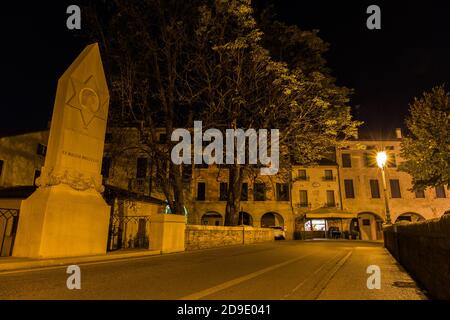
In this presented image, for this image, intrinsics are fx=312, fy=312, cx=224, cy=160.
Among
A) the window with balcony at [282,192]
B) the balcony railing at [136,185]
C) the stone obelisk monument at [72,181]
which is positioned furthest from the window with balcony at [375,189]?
the stone obelisk monument at [72,181]

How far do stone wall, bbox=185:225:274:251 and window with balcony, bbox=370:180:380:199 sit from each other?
20.0m

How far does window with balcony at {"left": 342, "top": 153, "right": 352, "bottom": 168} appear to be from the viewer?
1518 inches

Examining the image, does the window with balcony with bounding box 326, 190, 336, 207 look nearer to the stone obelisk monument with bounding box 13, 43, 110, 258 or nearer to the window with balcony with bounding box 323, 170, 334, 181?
the window with balcony with bounding box 323, 170, 334, 181

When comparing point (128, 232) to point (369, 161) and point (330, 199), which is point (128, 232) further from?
point (369, 161)

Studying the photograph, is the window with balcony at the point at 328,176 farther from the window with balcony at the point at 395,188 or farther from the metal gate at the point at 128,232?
the metal gate at the point at 128,232

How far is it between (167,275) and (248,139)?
43.1 ft

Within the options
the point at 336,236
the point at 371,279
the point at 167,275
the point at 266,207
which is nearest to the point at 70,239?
the point at 167,275

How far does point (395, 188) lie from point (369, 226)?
218 inches

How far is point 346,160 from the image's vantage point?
38.7 metres

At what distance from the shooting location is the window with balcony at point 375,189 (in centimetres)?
3738

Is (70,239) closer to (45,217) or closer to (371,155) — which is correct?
(45,217)

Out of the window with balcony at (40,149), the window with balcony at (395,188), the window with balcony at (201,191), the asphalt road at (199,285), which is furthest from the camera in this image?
the window with balcony at (395,188)

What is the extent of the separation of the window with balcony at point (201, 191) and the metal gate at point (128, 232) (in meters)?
17.4

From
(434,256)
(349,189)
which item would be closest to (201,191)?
(349,189)
